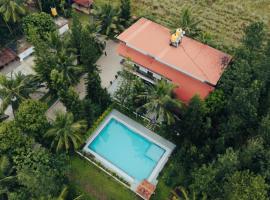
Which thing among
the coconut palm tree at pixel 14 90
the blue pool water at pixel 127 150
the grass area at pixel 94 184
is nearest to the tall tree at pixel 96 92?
the blue pool water at pixel 127 150

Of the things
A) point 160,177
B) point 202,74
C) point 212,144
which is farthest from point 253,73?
point 160,177

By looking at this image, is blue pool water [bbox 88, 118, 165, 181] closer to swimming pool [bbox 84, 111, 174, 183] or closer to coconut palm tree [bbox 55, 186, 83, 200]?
swimming pool [bbox 84, 111, 174, 183]

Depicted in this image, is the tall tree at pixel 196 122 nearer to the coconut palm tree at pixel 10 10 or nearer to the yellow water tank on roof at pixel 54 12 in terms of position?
the coconut palm tree at pixel 10 10

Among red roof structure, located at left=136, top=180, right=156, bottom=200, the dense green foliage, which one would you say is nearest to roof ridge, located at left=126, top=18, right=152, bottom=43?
the dense green foliage

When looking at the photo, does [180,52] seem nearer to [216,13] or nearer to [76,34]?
[76,34]

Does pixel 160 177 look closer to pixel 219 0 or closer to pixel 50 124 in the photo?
pixel 50 124

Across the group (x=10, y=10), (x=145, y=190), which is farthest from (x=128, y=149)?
(x=10, y=10)
